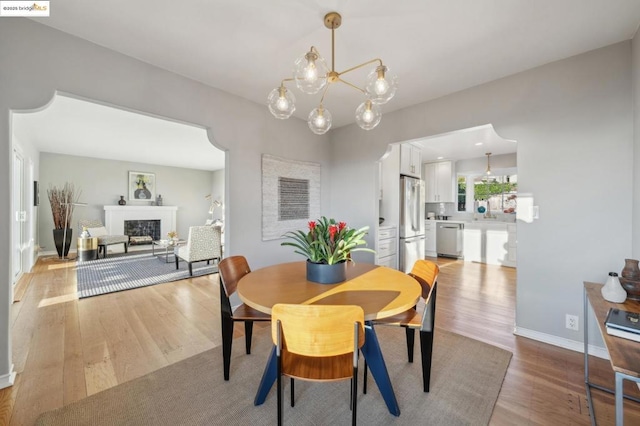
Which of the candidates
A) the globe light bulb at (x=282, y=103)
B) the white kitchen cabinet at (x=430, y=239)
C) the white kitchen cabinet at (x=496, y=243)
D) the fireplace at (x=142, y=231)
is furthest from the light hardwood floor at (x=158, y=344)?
the fireplace at (x=142, y=231)

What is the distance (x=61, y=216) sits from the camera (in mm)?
5871

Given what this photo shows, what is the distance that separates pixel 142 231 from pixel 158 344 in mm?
6614

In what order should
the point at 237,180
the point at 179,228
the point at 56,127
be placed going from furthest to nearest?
1. the point at 179,228
2. the point at 56,127
3. the point at 237,180

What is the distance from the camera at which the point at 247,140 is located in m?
3.05

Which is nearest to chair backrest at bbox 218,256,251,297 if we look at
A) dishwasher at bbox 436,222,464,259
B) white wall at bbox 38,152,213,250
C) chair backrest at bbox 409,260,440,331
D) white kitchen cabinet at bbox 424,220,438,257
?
chair backrest at bbox 409,260,440,331

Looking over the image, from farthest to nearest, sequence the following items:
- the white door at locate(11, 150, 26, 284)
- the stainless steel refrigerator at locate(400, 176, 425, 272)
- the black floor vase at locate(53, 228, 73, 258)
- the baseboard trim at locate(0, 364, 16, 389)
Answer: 1. the black floor vase at locate(53, 228, 73, 258)
2. the stainless steel refrigerator at locate(400, 176, 425, 272)
3. the white door at locate(11, 150, 26, 284)
4. the baseboard trim at locate(0, 364, 16, 389)

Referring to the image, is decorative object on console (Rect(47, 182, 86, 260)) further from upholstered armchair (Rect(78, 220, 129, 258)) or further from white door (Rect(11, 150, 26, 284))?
white door (Rect(11, 150, 26, 284))

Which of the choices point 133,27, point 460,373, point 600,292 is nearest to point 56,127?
point 133,27

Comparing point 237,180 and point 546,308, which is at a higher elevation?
point 237,180

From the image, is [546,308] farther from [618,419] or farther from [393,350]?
[618,419]

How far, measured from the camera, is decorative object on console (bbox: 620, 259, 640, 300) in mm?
1559

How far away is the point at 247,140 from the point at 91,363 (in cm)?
245

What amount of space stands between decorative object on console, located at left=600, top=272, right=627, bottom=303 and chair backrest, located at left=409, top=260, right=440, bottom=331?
94 centimetres

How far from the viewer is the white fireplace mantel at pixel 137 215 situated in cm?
695
